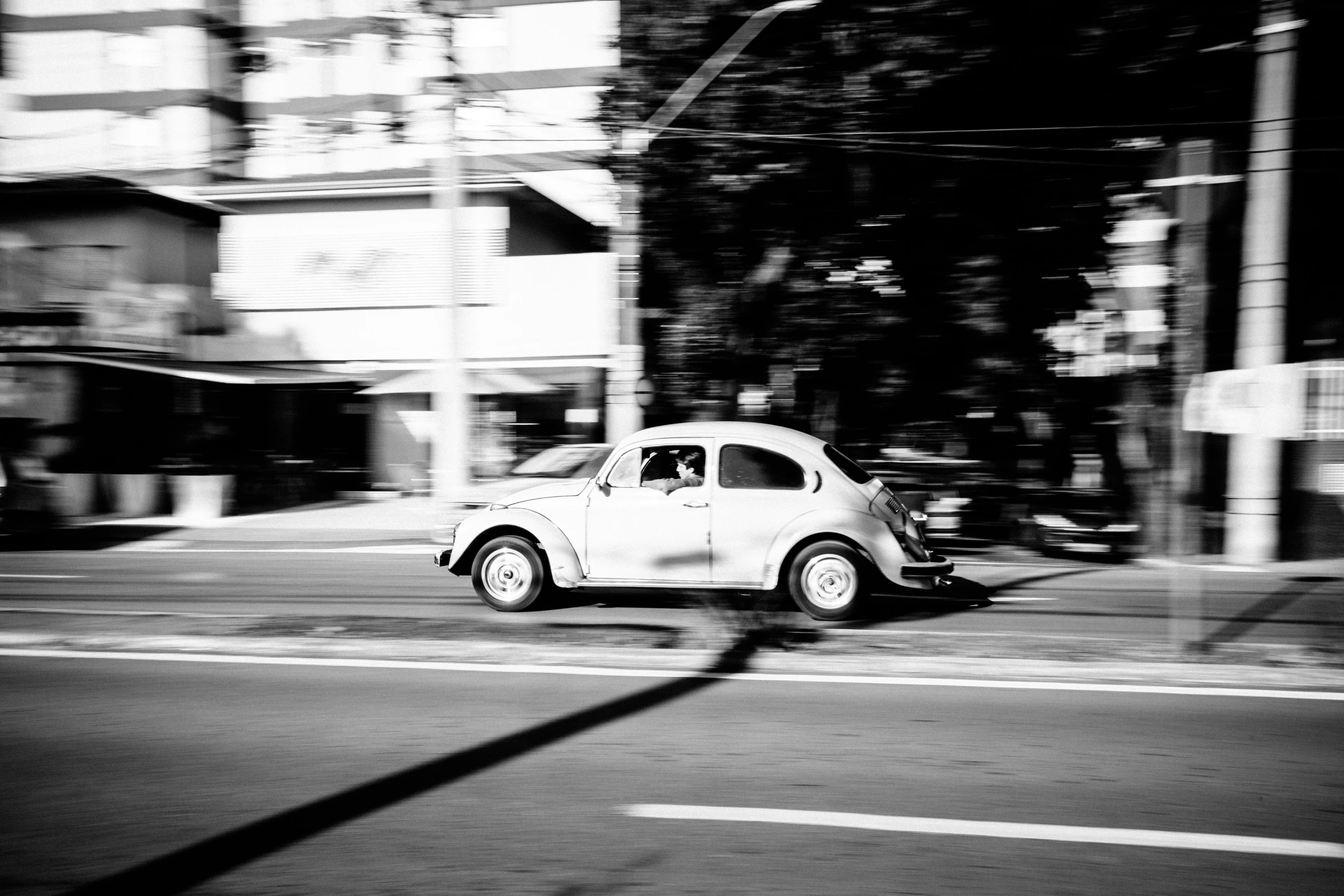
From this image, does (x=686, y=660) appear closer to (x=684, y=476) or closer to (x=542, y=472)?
(x=684, y=476)

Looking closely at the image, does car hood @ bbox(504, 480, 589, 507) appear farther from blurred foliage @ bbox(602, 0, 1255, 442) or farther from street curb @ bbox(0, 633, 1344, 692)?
blurred foliage @ bbox(602, 0, 1255, 442)

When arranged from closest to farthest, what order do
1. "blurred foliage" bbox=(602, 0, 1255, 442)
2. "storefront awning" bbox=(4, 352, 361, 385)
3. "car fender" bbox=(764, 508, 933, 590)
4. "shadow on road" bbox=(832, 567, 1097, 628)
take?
"car fender" bbox=(764, 508, 933, 590) → "shadow on road" bbox=(832, 567, 1097, 628) → "blurred foliage" bbox=(602, 0, 1255, 442) → "storefront awning" bbox=(4, 352, 361, 385)

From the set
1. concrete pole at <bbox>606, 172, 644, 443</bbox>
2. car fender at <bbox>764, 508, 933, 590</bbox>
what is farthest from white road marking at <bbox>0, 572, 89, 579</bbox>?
car fender at <bbox>764, 508, 933, 590</bbox>

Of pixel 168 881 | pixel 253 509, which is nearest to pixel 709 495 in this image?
pixel 168 881

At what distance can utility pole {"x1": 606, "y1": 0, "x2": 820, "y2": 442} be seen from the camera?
13148mm

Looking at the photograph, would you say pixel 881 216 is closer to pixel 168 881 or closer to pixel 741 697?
pixel 741 697

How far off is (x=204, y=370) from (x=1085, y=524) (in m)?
18.3

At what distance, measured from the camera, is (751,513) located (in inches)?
355

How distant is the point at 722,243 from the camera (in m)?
14.4

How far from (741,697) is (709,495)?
9.33ft

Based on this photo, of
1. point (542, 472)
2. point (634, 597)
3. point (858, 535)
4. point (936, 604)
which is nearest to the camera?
point (858, 535)

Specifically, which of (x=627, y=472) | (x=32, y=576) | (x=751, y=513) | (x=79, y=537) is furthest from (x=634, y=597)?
(x=79, y=537)

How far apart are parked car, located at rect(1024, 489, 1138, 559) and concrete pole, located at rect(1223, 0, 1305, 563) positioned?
133 centimetres

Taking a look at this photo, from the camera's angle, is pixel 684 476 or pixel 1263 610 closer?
pixel 684 476
